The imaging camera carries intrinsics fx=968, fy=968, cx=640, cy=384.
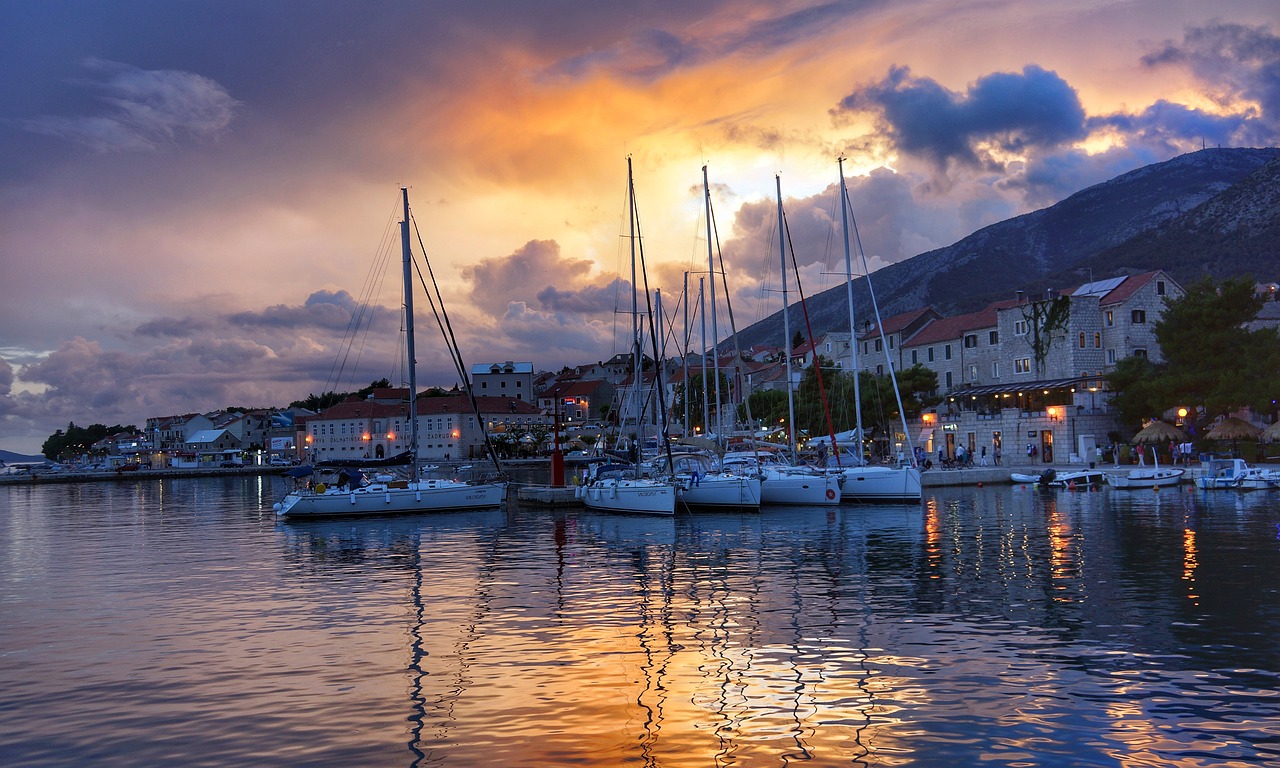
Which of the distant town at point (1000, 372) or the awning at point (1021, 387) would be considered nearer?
the distant town at point (1000, 372)

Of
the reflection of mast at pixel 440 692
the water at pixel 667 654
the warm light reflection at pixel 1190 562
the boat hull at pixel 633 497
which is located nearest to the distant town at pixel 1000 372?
the boat hull at pixel 633 497

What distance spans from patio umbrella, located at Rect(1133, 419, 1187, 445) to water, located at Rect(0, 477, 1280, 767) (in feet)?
105

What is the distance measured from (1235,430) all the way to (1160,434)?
4527mm

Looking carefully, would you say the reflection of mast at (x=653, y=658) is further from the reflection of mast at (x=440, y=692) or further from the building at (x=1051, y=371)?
the building at (x=1051, y=371)

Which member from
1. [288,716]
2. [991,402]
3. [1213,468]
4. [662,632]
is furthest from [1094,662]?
[991,402]

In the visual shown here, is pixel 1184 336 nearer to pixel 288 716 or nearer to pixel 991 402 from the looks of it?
pixel 991 402

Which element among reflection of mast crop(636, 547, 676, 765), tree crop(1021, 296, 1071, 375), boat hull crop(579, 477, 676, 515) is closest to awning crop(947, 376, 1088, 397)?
tree crop(1021, 296, 1071, 375)

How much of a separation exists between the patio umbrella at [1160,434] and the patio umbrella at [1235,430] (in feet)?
7.89

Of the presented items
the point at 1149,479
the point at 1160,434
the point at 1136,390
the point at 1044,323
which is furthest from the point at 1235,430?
the point at 1044,323

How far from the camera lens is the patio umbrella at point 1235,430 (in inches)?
2494

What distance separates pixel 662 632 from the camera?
1950 cm

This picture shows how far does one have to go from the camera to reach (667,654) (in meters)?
17.4

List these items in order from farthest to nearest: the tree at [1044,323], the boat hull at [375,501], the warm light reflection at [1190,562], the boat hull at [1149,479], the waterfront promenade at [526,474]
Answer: the tree at [1044,323] → the waterfront promenade at [526,474] → the boat hull at [1149,479] → the boat hull at [375,501] → the warm light reflection at [1190,562]

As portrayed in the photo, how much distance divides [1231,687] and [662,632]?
386 inches
